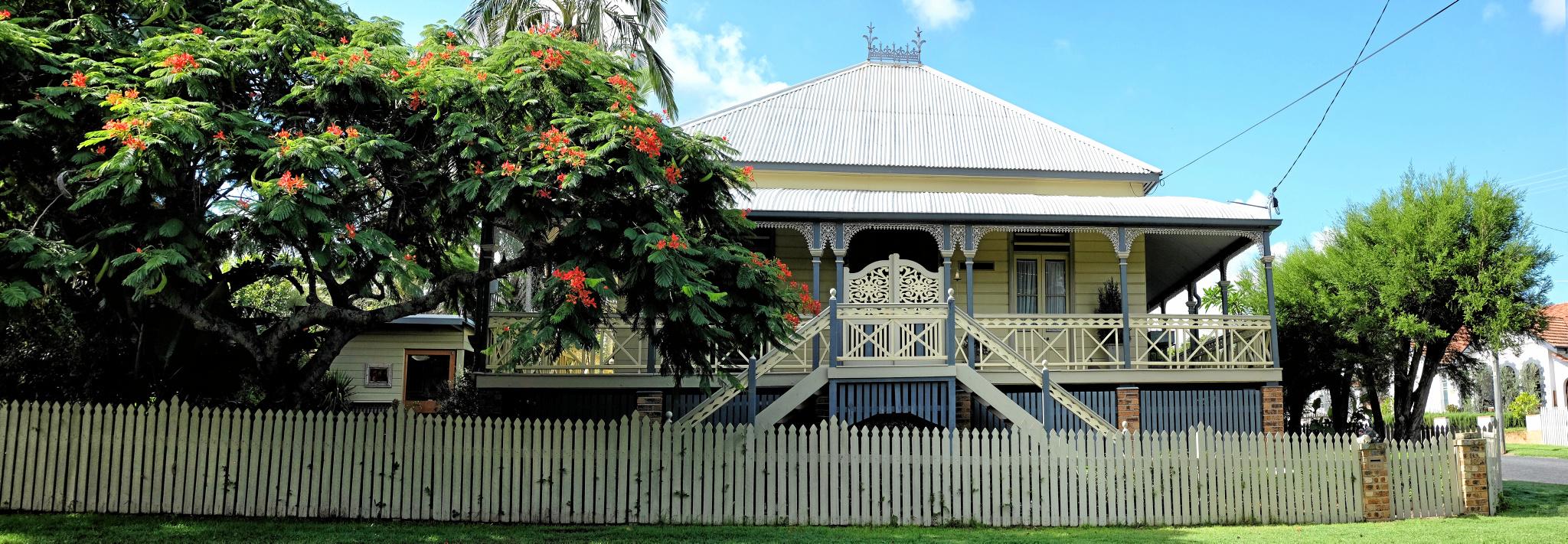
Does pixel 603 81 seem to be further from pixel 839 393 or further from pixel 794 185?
pixel 794 185

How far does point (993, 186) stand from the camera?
19.3m

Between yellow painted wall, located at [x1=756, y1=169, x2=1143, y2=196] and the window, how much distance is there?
143 cm

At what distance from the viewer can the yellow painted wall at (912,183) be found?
63.0 ft

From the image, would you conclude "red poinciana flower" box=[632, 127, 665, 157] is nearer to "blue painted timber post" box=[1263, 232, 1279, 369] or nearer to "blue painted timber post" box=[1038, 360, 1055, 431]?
"blue painted timber post" box=[1038, 360, 1055, 431]

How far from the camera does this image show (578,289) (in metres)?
9.50

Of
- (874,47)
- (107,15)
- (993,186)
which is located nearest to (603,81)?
(107,15)

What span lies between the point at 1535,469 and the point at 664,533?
2056 cm

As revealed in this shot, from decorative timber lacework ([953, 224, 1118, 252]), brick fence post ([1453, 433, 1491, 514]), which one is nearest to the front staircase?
decorative timber lacework ([953, 224, 1118, 252])

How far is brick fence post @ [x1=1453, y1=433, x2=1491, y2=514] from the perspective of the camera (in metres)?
11.9

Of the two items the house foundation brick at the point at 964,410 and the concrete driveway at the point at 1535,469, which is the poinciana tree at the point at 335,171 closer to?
the house foundation brick at the point at 964,410

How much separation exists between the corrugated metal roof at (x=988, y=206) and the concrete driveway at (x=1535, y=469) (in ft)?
27.8

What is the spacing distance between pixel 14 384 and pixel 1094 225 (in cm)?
1525

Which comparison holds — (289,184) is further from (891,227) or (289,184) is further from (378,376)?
(378,376)

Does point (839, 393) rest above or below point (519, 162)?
below
